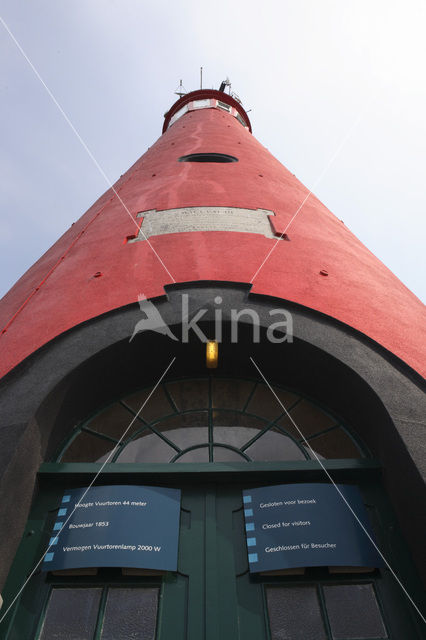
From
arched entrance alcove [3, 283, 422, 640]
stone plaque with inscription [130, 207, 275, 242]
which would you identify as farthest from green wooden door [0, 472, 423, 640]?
stone plaque with inscription [130, 207, 275, 242]

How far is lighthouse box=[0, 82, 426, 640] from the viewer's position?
8.77 ft

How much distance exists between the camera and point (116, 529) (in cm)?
289

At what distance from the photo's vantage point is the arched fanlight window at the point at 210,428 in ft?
11.7

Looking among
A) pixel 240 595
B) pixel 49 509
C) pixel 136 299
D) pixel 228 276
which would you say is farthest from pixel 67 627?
pixel 228 276

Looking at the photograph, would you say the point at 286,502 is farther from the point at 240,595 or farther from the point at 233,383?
the point at 233,383

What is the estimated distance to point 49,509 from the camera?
3.12 metres

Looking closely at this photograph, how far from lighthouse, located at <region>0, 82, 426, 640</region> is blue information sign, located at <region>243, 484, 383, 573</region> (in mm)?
13

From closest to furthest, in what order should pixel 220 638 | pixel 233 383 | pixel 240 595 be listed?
pixel 220 638 → pixel 240 595 → pixel 233 383

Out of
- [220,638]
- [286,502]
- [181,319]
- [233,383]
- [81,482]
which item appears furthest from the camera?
[233,383]

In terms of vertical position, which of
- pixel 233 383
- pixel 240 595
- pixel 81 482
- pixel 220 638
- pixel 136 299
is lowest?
pixel 220 638

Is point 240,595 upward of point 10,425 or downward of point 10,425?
downward

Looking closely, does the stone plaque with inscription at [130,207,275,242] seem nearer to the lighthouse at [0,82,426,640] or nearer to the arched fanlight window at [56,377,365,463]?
the lighthouse at [0,82,426,640]

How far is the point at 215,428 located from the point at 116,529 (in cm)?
118

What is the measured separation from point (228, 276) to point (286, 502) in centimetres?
209
